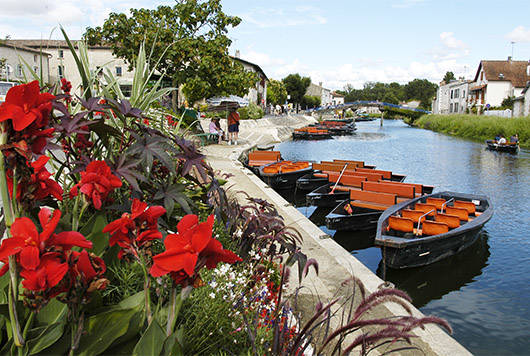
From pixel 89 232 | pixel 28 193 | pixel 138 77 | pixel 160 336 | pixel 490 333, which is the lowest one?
pixel 490 333

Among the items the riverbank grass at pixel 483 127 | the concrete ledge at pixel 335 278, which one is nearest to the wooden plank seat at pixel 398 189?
the concrete ledge at pixel 335 278

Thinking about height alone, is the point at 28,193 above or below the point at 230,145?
above

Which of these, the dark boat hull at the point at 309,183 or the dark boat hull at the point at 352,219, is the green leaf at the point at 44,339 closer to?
the dark boat hull at the point at 352,219

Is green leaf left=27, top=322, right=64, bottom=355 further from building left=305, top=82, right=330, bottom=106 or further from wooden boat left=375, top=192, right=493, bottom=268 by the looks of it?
building left=305, top=82, right=330, bottom=106

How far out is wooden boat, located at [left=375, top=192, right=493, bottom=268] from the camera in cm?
730

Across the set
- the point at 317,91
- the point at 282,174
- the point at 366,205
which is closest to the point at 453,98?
the point at 317,91

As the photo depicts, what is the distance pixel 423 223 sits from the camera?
27.3 feet

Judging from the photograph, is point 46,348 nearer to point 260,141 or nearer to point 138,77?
point 138,77

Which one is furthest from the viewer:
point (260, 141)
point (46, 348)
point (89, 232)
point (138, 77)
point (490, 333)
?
point (260, 141)

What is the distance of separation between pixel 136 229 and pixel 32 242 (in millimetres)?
329

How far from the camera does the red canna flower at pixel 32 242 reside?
3.60 ft

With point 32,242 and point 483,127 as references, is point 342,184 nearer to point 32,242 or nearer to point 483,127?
point 32,242

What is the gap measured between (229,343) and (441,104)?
3555 inches

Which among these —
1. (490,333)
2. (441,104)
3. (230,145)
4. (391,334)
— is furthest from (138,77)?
(441,104)
